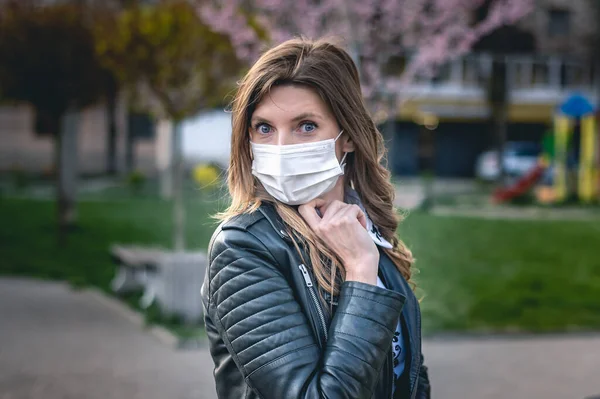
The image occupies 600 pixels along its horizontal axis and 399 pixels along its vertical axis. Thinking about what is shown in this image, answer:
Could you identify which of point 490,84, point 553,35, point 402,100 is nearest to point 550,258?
point 402,100

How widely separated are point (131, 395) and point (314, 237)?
14.2 ft

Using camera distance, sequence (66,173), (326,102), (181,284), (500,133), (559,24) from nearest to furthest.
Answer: (326,102) < (181,284) < (66,173) < (500,133) < (559,24)

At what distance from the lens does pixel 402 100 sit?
939cm

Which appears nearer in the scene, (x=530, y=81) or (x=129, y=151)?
(x=129, y=151)

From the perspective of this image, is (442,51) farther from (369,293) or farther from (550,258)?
(369,293)

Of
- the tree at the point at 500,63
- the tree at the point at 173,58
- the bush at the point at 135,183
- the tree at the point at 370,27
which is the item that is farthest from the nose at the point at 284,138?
the tree at the point at 500,63

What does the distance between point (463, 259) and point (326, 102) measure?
35.3 feet

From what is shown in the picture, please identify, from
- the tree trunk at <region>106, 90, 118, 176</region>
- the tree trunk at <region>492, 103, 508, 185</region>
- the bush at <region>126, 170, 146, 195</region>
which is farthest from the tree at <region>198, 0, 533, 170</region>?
the tree trunk at <region>106, 90, 118, 176</region>

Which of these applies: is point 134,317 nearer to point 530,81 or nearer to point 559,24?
point 530,81

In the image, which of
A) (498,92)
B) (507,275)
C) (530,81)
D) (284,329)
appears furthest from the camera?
(530,81)

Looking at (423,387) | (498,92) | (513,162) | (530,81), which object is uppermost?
(530,81)

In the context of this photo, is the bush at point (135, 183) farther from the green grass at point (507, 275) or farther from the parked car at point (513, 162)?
the parked car at point (513, 162)

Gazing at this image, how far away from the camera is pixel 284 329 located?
175 cm

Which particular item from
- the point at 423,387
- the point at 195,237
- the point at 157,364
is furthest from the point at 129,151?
the point at 423,387
